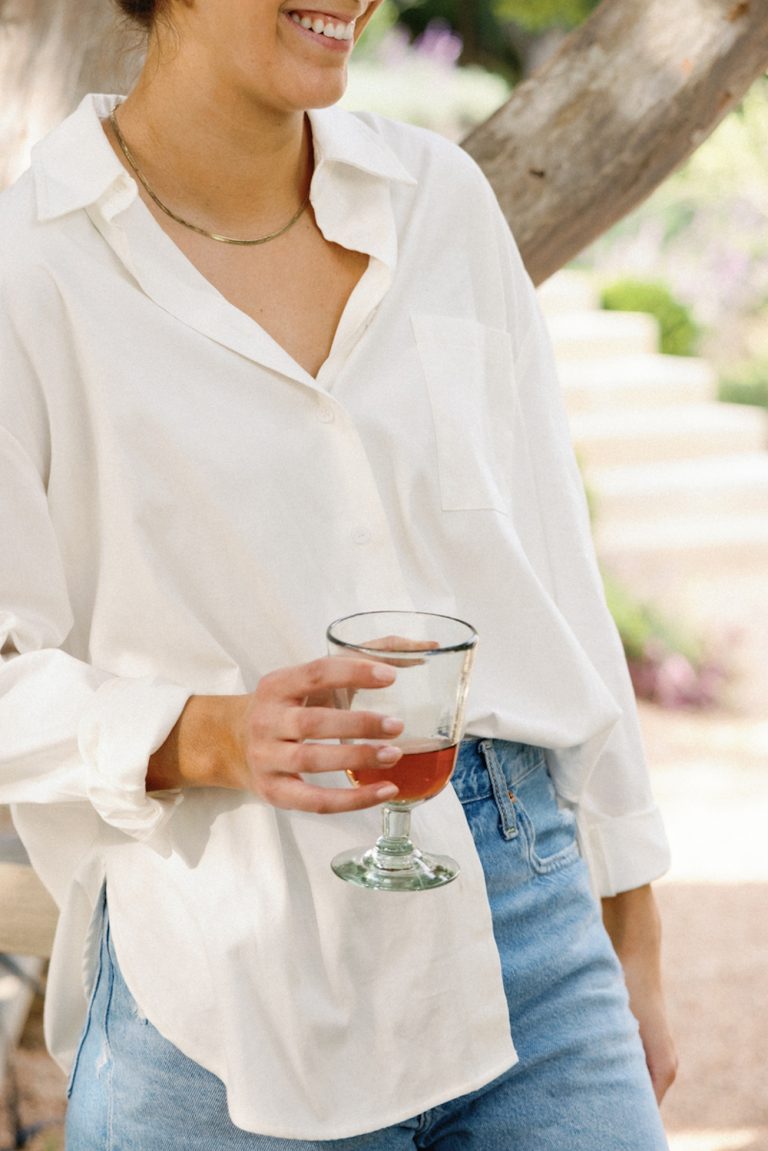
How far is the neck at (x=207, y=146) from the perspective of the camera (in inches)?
62.8

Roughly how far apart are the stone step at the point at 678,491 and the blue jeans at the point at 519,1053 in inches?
287

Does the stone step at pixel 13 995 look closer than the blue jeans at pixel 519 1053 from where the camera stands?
No

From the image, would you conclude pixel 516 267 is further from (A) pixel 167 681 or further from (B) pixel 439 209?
(A) pixel 167 681

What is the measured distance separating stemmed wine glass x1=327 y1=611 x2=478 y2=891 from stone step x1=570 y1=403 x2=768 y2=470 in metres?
8.15

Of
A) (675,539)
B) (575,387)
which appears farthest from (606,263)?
(675,539)

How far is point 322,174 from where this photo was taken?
5.57ft

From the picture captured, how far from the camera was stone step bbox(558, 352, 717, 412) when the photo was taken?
10.2 meters

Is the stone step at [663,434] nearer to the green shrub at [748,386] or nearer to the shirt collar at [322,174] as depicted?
the green shrub at [748,386]

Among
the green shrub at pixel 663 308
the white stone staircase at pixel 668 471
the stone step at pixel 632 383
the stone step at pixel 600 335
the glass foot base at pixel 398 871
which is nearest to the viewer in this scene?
the glass foot base at pixel 398 871

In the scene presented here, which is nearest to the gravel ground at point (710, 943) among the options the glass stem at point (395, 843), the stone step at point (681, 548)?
the stone step at point (681, 548)

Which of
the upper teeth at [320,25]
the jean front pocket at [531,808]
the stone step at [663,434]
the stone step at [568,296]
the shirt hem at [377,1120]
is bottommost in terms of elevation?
the stone step at [663,434]

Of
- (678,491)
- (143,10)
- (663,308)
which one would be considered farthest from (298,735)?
(663,308)

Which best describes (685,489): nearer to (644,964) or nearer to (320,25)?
(644,964)

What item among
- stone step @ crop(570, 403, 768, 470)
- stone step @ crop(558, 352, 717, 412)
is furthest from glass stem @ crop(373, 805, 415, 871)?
stone step @ crop(558, 352, 717, 412)
